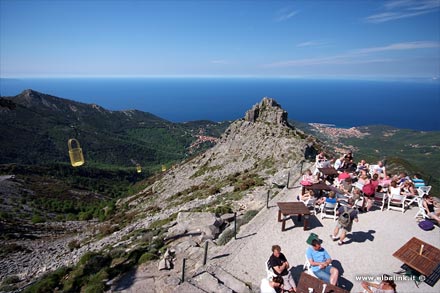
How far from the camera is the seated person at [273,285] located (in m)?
7.09

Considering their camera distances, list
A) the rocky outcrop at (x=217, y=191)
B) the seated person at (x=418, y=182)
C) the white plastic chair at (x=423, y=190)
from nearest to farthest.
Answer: the rocky outcrop at (x=217, y=191), the white plastic chair at (x=423, y=190), the seated person at (x=418, y=182)

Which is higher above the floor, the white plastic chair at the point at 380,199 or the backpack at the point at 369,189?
the backpack at the point at 369,189

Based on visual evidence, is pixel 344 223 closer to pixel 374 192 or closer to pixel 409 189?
pixel 374 192

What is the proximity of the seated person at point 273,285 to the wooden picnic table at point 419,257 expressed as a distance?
4200 mm

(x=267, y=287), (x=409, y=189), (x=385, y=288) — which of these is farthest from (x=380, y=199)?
(x=267, y=287)

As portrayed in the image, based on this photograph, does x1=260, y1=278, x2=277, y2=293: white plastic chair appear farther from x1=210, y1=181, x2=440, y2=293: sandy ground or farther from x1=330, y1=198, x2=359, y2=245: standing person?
x1=330, y1=198, x2=359, y2=245: standing person

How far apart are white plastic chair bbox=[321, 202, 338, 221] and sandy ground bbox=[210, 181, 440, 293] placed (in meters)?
0.20

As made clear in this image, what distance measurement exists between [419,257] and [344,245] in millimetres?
2294

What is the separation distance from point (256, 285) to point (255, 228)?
3568mm

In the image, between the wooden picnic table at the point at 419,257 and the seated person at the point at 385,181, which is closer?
the wooden picnic table at the point at 419,257

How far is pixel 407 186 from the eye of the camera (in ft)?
43.8

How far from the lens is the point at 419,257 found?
8.61 m

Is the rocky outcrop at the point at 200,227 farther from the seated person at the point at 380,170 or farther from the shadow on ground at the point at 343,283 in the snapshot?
the seated person at the point at 380,170

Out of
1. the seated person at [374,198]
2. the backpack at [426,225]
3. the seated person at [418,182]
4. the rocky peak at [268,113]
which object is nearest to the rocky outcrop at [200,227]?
the seated person at [374,198]
